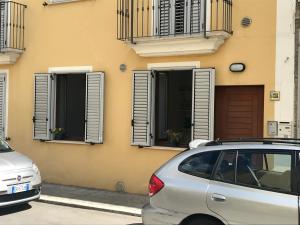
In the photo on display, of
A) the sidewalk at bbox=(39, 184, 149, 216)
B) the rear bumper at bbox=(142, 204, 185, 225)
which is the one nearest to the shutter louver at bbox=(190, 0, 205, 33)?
the sidewalk at bbox=(39, 184, 149, 216)

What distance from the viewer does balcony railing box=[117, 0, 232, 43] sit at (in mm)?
9125

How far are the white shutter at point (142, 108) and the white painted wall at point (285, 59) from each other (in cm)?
258

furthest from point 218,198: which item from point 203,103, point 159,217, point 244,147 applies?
point 203,103

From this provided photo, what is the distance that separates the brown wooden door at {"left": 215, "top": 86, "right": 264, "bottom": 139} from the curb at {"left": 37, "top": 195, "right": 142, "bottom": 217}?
2229mm

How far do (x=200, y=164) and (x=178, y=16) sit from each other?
4.84 meters

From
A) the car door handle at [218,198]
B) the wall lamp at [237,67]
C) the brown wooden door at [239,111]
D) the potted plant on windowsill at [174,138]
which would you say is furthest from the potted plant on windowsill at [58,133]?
the car door handle at [218,198]

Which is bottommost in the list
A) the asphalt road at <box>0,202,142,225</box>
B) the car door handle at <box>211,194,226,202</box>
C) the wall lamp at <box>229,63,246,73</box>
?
the asphalt road at <box>0,202,142,225</box>

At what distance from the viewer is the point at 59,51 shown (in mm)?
11281

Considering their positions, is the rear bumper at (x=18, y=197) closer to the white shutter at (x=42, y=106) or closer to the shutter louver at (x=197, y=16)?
the white shutter at (x=42, y=106)

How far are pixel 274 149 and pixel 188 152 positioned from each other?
106 centimetres

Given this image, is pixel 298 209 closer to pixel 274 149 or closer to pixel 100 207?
pixel 274 149

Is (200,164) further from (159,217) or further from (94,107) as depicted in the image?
(94,107)

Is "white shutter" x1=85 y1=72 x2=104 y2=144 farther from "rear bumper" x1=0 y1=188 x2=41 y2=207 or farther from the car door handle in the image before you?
the car door handle

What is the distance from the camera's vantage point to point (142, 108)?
991cm
